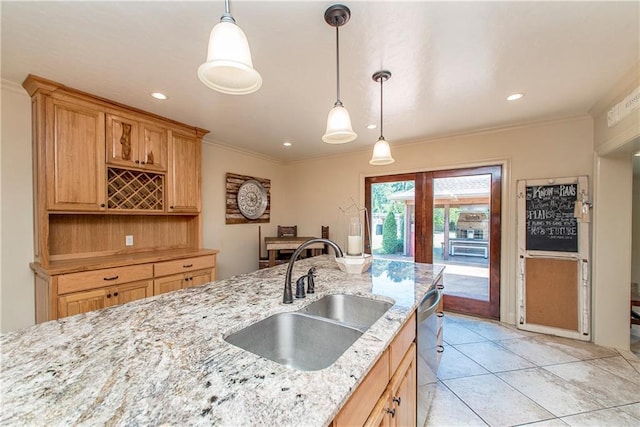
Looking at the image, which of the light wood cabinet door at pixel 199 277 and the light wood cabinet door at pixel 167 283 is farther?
the light wood cabinet door at pixel 199 277

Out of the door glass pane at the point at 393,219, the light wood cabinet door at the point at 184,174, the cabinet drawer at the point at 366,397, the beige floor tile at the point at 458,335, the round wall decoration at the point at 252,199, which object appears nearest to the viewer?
the cabinet drawer at the point at 366,397

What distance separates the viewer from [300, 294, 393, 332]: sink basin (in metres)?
1.44

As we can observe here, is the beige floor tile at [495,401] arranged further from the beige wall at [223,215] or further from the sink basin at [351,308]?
the beige wall at [223,215]

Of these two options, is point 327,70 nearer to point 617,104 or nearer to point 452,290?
point 617,104

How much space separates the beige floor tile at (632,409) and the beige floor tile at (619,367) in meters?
0.37

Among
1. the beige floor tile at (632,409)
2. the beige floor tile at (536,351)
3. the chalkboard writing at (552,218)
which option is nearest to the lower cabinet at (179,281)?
the beige floor tile at (536,351)

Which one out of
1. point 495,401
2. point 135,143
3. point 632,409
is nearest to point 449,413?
point 495,401

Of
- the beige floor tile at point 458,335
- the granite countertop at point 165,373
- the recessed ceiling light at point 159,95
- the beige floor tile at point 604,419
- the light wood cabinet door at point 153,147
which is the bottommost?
the beige floor tile at point 458,335

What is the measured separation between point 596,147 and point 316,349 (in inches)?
139

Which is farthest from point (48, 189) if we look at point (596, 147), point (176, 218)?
point (596, 147)

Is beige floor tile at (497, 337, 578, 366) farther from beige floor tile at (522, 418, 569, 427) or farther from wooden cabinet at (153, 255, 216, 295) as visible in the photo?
wooden cabinet at (153, 255, 216, 295)

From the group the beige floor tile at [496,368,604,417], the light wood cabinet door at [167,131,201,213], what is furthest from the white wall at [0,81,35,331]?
the beige floor tile at [496,368,604,417]

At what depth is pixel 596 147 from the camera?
8.79ft

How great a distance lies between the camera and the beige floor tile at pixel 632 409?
1.76m
